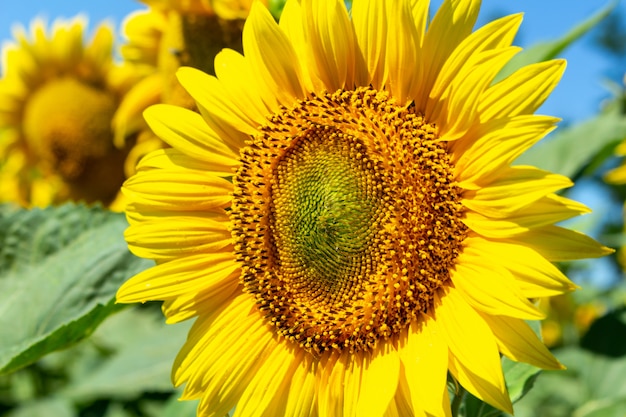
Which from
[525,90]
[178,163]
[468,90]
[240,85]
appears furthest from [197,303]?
[525,90]

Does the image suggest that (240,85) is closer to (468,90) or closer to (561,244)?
Answer: (468,90)

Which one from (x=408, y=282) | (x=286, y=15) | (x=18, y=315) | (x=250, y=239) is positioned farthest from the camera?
(x=18, y=315)

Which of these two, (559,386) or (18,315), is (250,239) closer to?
(18,315)

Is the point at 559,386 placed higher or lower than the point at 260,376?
lower

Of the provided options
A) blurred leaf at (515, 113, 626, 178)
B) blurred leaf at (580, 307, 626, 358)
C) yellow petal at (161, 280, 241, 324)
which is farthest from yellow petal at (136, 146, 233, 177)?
blurred leaf at (580, 307, 626, 358)

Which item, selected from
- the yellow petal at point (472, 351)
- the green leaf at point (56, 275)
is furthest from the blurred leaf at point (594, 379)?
the green leaf at point (56, 275)

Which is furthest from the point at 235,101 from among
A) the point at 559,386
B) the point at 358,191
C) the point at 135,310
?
the point at 559,386

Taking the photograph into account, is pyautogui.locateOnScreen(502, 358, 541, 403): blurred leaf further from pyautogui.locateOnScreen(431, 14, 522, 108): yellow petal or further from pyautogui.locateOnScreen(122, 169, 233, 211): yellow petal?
pyautogui.locateOnScreen(122, 169, 233, 211): yellow petal
